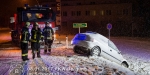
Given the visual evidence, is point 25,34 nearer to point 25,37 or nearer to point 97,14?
point 25,37

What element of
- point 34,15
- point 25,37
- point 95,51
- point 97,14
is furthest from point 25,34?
point 97,14

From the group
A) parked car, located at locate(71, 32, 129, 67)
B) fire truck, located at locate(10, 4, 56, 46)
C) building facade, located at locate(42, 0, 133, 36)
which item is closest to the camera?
parked car, located at locate(71, 32, 129, 67)

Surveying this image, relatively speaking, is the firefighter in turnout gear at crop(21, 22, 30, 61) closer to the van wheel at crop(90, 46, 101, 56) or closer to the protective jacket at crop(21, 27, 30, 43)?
the protective jacket at crop(21, 27, 30, 43)

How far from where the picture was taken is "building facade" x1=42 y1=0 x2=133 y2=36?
53.8m

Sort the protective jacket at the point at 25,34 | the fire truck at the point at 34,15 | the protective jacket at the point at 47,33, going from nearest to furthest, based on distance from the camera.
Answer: the protective jacket at the point at 25,34 → the protective jacket at the point at 47,33 → the fire truck at the point at 34,15

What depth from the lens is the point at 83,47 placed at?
1520 cm

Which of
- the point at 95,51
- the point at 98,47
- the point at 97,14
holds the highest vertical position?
the point at 97,14

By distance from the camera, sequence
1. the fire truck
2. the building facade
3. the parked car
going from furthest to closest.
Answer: the building facade → the fire truck → the parked car

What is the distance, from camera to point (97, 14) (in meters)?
57.9

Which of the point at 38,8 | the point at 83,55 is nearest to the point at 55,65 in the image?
the point at 83,55

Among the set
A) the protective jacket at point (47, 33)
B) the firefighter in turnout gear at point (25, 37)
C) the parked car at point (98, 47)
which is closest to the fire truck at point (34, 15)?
the protective jacket at point (47, 33)

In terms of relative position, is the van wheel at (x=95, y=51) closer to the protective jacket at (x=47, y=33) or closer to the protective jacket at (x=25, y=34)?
the protective jacket at (x=47, y=33)

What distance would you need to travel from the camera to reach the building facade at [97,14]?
53.8m

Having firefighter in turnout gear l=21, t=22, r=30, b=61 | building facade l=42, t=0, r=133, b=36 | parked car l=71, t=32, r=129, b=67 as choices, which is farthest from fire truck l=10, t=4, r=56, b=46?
building facade l=42, t=0, r=133, b=36
